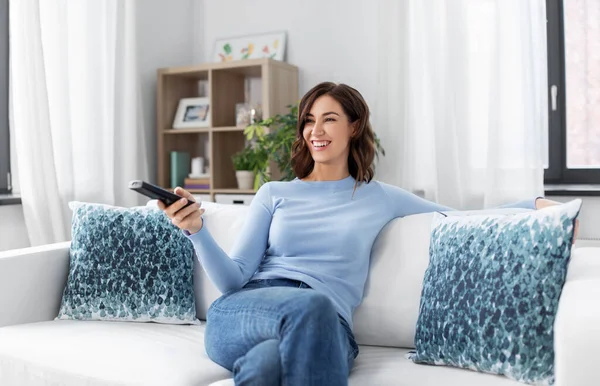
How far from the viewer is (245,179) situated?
11.8 feet

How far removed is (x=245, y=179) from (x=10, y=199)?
4.02 ft

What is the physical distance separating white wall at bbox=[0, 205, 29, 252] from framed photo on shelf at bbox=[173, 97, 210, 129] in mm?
1099

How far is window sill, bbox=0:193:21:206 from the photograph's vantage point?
2894 mm

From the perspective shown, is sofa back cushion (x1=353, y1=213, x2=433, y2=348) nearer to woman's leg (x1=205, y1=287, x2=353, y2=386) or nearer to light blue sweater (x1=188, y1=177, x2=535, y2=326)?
light blue sweater (x1=188, y1=177, x2=535, y2=326)

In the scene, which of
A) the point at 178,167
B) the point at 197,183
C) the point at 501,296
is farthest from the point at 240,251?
the point at 178,167

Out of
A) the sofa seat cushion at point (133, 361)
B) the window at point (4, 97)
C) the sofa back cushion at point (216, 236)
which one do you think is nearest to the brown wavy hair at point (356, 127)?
the sofa back cushion at point (216, 236)

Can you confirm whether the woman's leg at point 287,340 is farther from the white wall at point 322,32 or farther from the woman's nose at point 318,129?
the white wall at point 322,32

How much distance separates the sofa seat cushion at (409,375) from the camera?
4.60 ft

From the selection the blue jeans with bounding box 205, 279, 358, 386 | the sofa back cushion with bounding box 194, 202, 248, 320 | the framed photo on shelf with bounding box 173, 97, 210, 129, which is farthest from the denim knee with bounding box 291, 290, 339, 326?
the framed photo on shelf with bounding box 173, 97, 210, 129

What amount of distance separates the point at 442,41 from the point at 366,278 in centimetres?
175

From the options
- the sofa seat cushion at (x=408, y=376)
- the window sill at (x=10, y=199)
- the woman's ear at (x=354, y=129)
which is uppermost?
the woman's ear at (x=354, y=129)

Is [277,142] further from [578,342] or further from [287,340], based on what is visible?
[578,342]

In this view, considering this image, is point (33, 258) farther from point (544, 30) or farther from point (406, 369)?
point (544, 30)

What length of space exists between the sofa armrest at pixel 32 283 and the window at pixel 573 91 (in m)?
2.34
